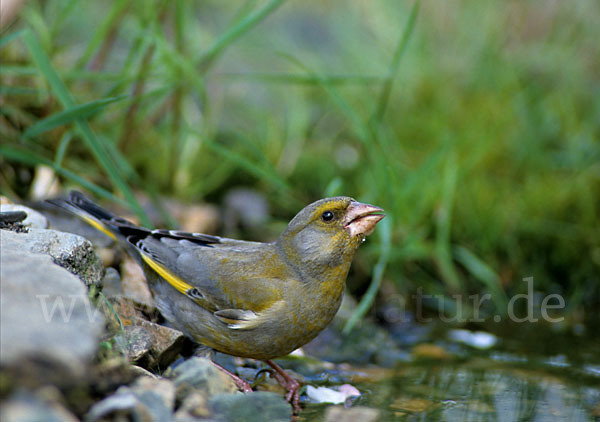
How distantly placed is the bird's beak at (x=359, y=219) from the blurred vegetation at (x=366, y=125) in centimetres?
68

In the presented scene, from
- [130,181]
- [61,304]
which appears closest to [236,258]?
[61,304]

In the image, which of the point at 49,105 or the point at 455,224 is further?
the point at 455,224

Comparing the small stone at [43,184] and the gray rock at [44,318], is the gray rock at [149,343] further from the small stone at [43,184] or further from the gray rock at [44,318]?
the small stone at [43,184]

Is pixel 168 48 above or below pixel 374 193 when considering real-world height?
above

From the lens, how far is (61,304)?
188cm

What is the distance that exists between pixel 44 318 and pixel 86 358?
180 millimetres

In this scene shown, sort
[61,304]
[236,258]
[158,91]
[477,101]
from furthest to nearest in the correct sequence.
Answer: [477,101] → [158,91] → [236,258] → [61,304]

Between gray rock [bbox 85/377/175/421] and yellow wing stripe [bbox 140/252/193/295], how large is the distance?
89 cm

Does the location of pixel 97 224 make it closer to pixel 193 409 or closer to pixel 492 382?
pixel 193 409

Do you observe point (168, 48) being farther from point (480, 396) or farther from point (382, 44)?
point (382, 44)

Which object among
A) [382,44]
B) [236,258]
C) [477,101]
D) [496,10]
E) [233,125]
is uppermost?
[496,10]

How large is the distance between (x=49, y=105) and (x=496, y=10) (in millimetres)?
4950

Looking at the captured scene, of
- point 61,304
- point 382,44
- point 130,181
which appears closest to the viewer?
point 61,304

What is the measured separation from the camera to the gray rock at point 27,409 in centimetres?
156
